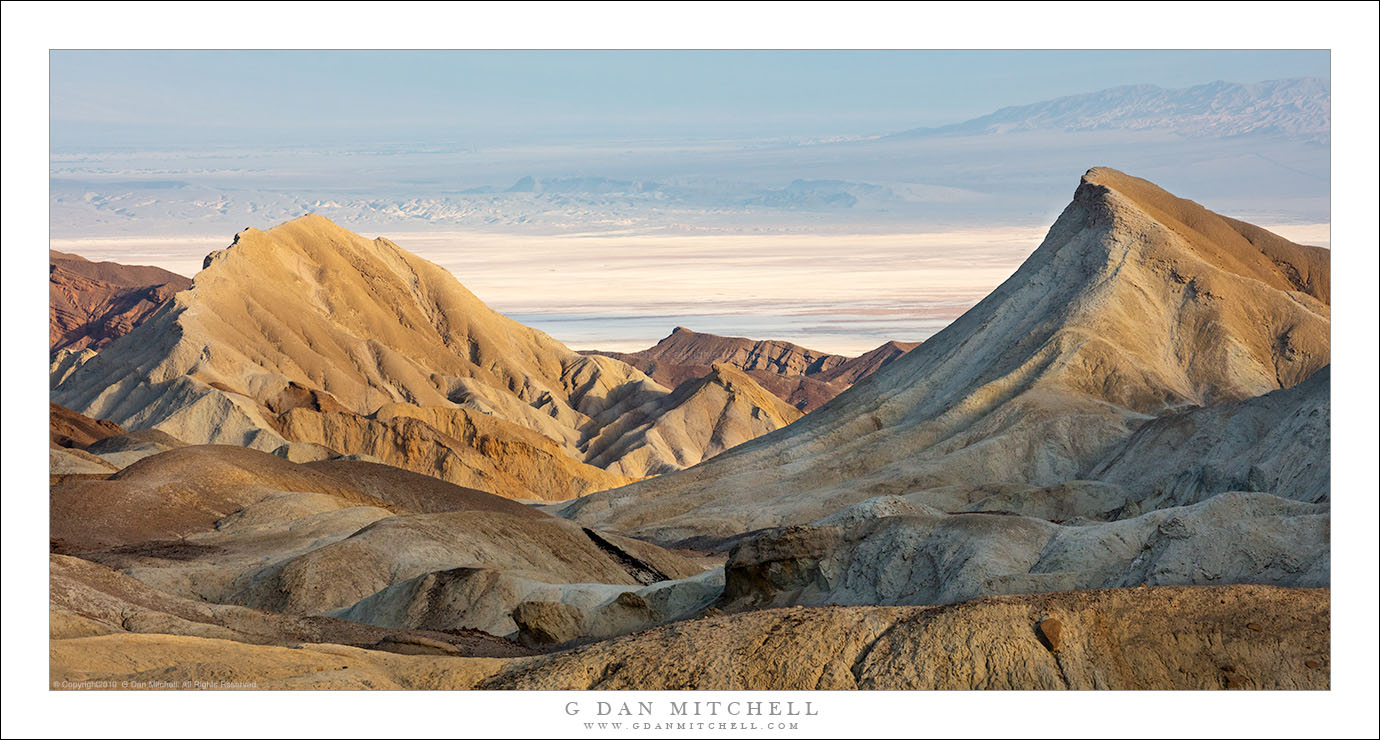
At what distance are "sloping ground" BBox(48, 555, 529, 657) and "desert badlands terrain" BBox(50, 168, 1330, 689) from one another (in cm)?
15

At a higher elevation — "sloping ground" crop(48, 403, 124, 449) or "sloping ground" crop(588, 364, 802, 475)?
"sloping ground" crop(48, 403, 124, 449)

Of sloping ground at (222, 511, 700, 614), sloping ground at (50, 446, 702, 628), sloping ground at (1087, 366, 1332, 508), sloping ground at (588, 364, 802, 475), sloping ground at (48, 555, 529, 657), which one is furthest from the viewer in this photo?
sloping ground at (588, 364, 802, 475)

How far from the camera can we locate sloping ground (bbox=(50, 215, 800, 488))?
349ft

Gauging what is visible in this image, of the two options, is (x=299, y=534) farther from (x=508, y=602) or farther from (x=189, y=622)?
(x=189, y=622)

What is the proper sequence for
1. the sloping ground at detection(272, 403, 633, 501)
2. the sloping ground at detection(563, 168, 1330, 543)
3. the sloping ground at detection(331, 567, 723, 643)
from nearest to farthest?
the sloping ground at detection(331, 567, 723, 643), the sloping ground at detection(563, 168, 1330, 543), the sloping ground at detection(272, 403, 633, 501)

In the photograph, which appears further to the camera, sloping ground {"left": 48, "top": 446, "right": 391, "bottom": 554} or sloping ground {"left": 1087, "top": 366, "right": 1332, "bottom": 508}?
sloping ground {"left": 48, "top": 446, "right": 391, "bottom": 554}

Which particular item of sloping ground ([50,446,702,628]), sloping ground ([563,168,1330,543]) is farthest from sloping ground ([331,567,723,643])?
sloping ground ([563,168,1330,543])

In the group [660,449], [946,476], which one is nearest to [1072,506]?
[946,476]

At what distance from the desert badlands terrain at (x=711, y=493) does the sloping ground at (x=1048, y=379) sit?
226mm

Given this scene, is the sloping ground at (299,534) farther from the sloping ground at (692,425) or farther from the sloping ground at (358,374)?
the sloping ground at (692,425)

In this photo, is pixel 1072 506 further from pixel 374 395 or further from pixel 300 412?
pixel 374 395

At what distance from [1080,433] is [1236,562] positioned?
163 ft

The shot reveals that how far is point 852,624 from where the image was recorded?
902 inches

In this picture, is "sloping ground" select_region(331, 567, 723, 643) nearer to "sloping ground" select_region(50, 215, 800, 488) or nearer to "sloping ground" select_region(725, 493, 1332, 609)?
"sloping ground" select_region(725, 493, 1332, 609)
